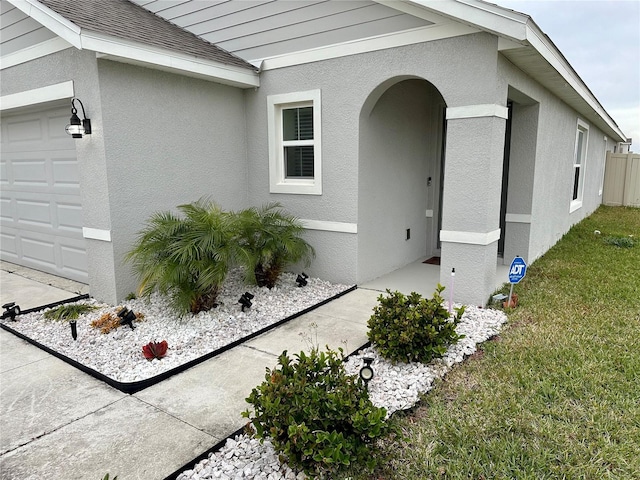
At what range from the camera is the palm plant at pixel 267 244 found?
16.8 ft

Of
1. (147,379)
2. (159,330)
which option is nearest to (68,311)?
(159,330)

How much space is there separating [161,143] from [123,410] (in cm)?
353

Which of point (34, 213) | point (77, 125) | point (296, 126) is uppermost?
point (296, 126)

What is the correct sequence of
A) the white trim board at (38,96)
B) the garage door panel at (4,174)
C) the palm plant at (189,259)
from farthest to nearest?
the garage door panel at (4,174) → the white trim board at (38,96) → the palm plant at (189,259)

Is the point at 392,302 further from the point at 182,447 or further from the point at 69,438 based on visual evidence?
the point at 69,438

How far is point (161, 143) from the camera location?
18.3 feet

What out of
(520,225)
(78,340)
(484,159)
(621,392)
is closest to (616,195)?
(520,225)

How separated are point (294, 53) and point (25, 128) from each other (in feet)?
14.4

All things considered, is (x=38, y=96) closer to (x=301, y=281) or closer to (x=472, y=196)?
(x=301, y=281)

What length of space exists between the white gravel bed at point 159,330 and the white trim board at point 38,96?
8.64 feet

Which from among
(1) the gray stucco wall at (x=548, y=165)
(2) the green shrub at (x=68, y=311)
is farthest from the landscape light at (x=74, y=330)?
(1) the gray stucco wall at (x=548, y=165)

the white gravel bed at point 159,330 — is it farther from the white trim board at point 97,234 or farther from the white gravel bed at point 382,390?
the white gravel bed at point 382,390

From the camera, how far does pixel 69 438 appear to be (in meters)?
2.83

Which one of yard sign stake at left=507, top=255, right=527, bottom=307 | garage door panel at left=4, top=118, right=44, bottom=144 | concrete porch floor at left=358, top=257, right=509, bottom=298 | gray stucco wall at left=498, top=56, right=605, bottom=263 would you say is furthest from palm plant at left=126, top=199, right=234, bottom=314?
gray stucco wall at left=498, top=56, right=605, bottom=263
